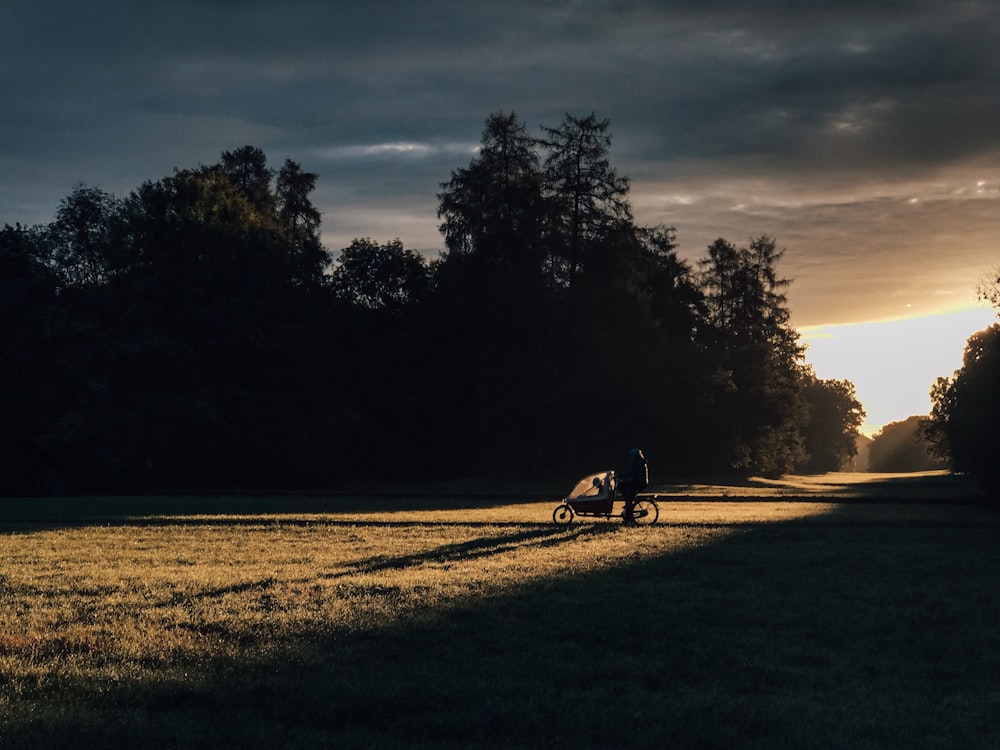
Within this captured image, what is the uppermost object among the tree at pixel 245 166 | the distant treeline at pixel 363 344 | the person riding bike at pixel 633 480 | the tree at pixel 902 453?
the tree at pixel 245 166

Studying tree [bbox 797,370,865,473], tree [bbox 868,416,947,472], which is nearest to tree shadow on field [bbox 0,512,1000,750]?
tree [bbox 797,370,865,473]

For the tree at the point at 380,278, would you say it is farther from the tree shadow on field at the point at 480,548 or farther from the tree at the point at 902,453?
the tree at the point at 902,453

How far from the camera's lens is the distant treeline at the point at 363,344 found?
5125 centimetres

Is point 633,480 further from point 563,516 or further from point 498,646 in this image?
point 498,646

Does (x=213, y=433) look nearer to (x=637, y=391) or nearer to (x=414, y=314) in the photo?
(x=414, y=314)

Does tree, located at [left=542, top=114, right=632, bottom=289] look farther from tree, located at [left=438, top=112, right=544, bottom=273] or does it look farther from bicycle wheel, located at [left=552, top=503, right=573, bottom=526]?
bicycle wheel, located at [left=552, top=503, right=573, bottom=526]

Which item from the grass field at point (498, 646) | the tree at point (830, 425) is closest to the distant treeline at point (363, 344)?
the grass field at point (498, 646)

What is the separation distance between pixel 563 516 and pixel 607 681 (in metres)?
16.8

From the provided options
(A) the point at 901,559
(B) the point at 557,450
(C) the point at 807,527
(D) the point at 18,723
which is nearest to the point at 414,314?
(B) the point at 557,450

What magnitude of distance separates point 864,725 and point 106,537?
17996 mm

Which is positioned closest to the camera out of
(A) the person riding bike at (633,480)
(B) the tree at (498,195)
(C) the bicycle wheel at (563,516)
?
(A) the person riding bike at (633,480)

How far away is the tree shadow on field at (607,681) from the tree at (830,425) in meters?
121

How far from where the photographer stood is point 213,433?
5234cm

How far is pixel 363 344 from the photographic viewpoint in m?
62.5
